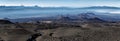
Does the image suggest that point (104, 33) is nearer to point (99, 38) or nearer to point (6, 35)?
point (99, 38)

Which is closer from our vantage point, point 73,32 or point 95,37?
point 95,37

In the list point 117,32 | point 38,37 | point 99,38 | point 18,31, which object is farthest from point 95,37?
point 18,31

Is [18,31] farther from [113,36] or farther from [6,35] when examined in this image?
[113,36]

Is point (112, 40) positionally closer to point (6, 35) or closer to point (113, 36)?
point (113, 36)

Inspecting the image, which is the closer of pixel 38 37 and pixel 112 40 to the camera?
pixel 112 40

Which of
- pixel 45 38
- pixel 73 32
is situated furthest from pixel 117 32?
pixel 45 38

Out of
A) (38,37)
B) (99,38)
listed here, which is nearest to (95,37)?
(99,38)

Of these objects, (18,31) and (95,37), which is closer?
(95,37)
